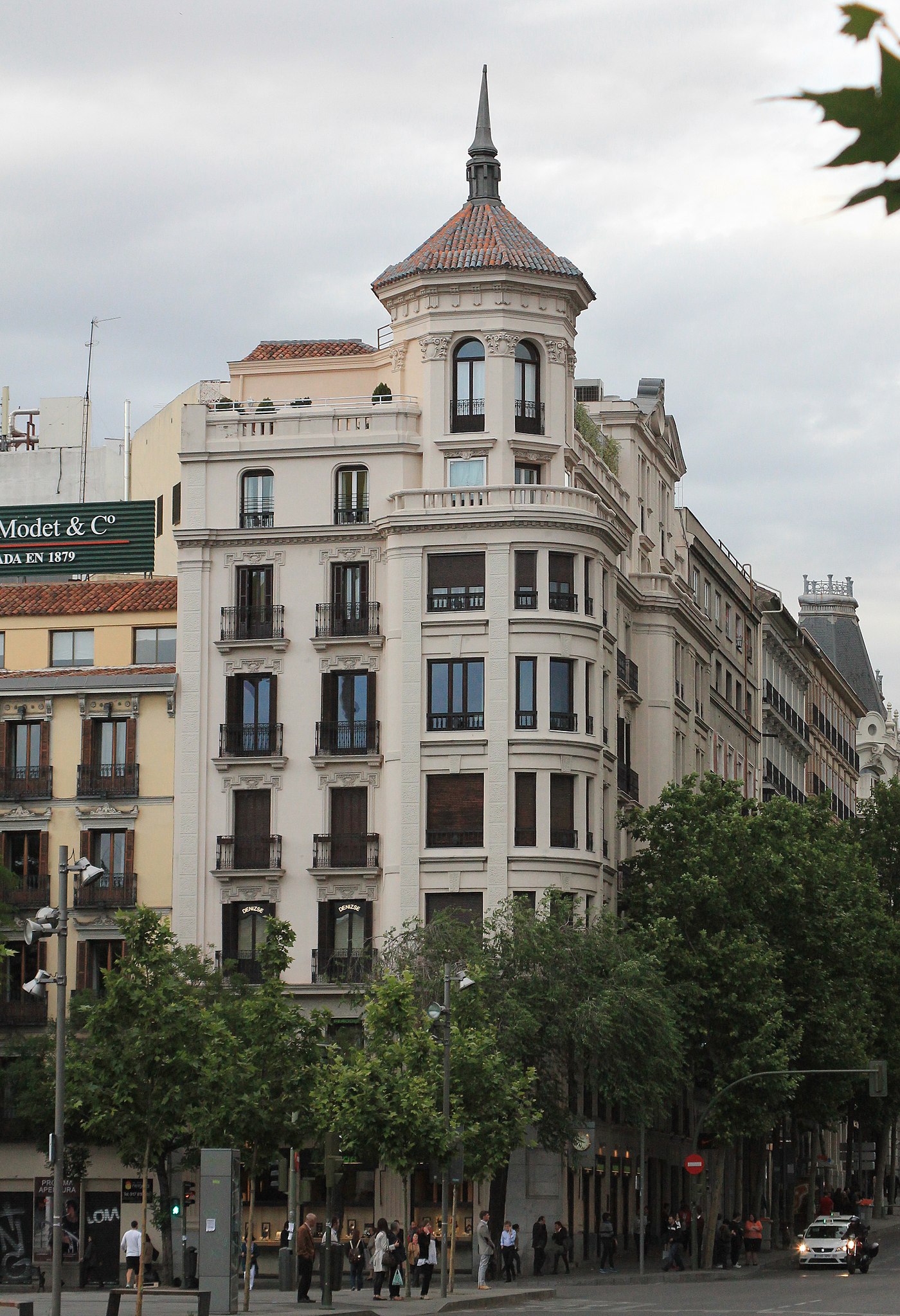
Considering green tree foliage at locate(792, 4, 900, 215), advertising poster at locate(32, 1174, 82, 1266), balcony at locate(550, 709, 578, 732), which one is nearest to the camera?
green tree foliage at locate(792, 4, 900, 215)

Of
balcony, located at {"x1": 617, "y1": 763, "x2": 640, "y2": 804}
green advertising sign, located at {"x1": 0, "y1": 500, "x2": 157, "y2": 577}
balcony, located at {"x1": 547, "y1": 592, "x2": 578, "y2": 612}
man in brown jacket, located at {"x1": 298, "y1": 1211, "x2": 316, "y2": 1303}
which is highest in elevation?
green advertising sign, located at {"x1": 0, "y1": 500, "x2": 157, "y2": 577}

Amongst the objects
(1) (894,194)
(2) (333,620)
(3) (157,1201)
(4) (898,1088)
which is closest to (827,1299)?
(3) (157,1201)

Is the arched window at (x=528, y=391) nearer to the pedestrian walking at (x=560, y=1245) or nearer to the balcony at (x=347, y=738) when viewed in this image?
the balcony at (x=347, y=738)

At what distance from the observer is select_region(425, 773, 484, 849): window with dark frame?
65.2m

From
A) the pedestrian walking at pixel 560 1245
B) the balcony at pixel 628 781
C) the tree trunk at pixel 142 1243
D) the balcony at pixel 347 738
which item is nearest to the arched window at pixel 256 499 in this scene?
the balcony at pixel 347 738

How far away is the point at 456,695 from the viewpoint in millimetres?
65938

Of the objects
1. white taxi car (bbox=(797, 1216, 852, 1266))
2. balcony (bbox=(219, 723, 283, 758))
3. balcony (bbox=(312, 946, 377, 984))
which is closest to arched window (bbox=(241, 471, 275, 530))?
balcony (bbox=(219, 723, 283, 758))

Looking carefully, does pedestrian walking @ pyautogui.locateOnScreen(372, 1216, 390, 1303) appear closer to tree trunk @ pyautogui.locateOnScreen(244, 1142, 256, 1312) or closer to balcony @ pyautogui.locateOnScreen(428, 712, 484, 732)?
tree trunk @ pyautogui.locateOnScreen(244, 1142, 256, 1312)

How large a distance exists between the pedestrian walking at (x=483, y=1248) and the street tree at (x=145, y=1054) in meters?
8.24

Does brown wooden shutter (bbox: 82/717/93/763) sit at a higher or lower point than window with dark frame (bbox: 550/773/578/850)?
higher

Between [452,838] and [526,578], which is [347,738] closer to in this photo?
[452,838]

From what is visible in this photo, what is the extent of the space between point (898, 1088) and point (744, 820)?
20.9 m

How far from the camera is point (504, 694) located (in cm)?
6525

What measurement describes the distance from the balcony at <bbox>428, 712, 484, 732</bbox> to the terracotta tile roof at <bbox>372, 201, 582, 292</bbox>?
13.7 m
